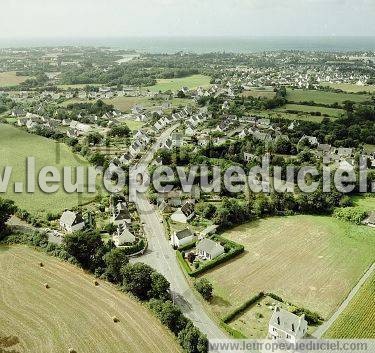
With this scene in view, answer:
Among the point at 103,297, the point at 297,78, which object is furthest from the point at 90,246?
the point at 297,78

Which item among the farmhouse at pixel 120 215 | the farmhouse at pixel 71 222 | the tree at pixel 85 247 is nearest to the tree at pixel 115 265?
the tree at pixel 85 247

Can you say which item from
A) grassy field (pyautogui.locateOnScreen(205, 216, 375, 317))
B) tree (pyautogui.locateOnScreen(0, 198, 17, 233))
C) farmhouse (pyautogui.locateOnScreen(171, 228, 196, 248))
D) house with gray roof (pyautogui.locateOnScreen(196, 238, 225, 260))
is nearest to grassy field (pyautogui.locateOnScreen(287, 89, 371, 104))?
grassy field (pyautogui.locateOnScreen(205, 216, 375, 317))

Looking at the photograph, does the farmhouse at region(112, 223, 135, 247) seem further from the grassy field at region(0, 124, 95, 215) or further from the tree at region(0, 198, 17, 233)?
the tree at region(0, 198, 17, 233)

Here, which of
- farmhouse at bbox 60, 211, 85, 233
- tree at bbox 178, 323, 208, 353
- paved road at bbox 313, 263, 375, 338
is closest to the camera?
tree at bbox 178, 323, 208, 353

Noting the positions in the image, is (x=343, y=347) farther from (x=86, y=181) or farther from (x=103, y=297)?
(x=86, y=181)

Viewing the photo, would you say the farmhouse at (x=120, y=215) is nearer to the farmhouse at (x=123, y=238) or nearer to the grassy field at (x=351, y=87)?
the farmhouse at (x=123, y=238)

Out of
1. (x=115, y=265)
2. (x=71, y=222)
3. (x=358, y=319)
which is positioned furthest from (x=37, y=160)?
(x=358, y=319)

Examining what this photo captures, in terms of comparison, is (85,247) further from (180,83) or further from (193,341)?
(180,83)
